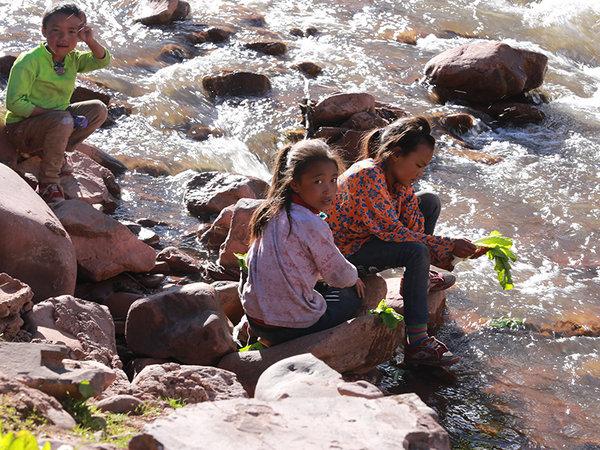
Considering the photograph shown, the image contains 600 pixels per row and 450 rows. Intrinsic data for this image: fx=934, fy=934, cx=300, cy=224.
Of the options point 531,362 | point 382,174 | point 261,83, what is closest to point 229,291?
point 382,174

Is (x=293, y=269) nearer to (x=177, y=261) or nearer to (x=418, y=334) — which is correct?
(x=418, y=334)

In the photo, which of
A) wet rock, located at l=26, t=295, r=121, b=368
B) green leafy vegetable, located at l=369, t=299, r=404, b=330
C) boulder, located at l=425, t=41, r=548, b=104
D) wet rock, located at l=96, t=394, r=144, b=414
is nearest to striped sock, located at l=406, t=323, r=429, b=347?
green leafy vegetable, located at l=369, t=299, r=404, b=330

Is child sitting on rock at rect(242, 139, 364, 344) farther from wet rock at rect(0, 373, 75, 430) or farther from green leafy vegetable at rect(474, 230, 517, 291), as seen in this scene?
wet rock at rect(0, 373, 75, 430)

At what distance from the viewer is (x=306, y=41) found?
37.6ft

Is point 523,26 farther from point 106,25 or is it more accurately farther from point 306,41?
point 106,25

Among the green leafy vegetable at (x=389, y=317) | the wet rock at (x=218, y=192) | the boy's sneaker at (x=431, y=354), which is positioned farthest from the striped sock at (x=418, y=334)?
the wet rock at (x=218, y=192)

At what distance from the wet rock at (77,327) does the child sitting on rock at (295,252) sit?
28.8 inches

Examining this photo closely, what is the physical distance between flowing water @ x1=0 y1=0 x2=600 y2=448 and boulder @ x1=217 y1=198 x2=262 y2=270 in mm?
738

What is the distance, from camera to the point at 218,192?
702cm

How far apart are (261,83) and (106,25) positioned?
237cm

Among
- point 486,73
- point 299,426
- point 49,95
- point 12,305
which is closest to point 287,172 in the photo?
point 12,305

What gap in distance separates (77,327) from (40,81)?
2436 millimetres

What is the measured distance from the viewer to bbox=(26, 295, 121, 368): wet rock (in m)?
3.98

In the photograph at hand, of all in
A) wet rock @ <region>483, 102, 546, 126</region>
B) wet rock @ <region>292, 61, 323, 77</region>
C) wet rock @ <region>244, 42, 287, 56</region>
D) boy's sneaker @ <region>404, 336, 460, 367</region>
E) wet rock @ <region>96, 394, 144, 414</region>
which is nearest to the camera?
wet rock @ <region>96, 394, 144, 414</region>
